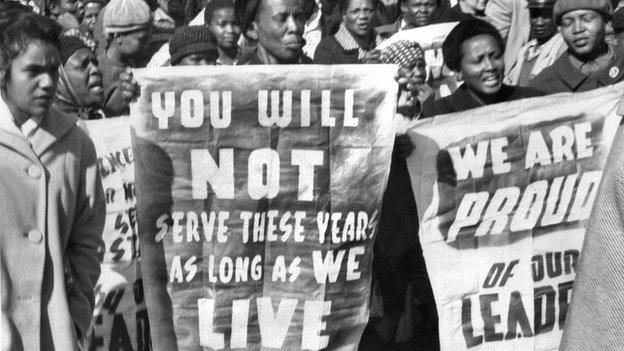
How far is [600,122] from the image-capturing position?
6.27 m

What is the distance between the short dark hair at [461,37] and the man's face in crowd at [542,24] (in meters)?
1.51

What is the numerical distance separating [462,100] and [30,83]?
214 centimetres

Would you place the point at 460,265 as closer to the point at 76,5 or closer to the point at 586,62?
the point at 586,62

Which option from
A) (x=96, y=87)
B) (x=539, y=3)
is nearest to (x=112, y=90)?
(x=96, y=87)

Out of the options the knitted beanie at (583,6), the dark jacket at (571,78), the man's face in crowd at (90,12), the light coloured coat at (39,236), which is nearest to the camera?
the light coloured coat at (39,236)

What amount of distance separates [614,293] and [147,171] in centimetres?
366

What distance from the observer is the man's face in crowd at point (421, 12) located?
7.63 meters

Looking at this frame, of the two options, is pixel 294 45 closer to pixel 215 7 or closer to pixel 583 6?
pixel 215 7

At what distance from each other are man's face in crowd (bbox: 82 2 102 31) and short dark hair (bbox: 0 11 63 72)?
435 cm

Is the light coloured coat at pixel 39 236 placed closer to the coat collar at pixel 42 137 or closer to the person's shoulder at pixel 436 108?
the coat collar at pixel 42 137

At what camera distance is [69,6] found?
384 inches

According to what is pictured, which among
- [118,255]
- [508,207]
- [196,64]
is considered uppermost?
[196,64]

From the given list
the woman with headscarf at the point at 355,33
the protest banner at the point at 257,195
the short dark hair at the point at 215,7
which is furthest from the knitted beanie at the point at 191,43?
the short dark hair at the point at 215,7

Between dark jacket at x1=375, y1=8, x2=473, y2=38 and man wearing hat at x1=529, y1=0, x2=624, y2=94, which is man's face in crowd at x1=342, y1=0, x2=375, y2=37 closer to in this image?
Result: dark jacket at x1=375, y1=8, x2=473, y2=38
